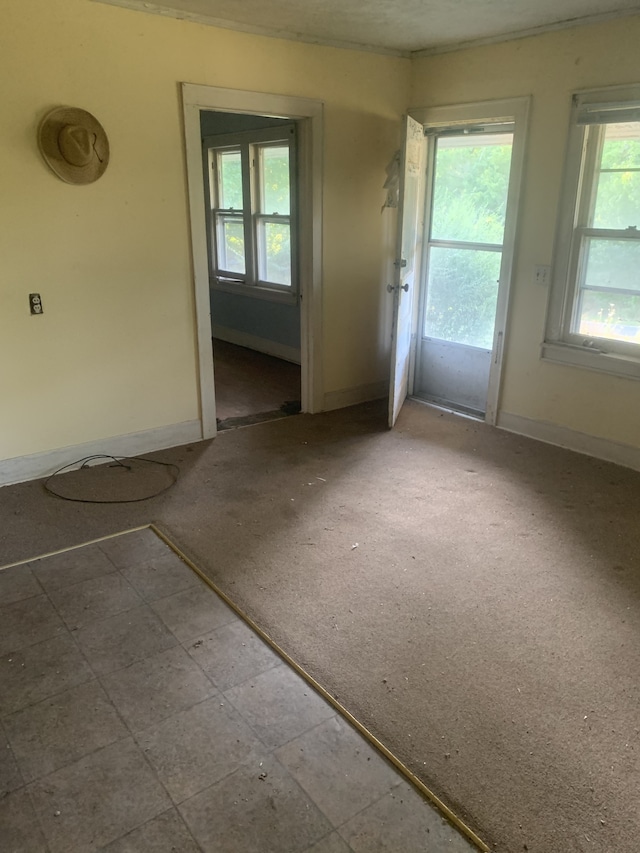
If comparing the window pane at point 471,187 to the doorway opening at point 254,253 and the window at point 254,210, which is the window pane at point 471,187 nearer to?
the doorway opening at point 254,253

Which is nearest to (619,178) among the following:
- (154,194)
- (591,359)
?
(591,359)

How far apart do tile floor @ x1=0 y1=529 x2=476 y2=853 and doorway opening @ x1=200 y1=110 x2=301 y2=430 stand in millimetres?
2897

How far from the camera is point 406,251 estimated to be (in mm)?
4250

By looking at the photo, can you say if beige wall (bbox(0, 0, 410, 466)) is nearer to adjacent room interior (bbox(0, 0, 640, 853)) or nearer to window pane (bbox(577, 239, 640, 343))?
adjacent room interior (bbox(0, 0, 640, 853))

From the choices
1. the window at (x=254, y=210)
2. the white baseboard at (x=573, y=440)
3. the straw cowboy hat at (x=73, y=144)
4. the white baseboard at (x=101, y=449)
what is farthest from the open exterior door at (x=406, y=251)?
the straw cowboy hat at (x=73, y=144)

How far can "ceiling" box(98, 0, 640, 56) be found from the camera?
3.28 metres

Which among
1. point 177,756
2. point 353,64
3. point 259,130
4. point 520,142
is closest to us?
point 177,756

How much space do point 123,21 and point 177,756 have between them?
3.47 m

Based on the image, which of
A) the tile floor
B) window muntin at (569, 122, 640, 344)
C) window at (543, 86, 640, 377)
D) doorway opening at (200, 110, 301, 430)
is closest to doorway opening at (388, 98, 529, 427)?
window at (543, 86, 640, 377)

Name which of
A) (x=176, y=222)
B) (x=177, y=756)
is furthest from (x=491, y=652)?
(x=176, y=222)

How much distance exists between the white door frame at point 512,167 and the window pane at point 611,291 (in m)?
0.51

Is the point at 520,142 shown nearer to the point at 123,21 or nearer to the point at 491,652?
the point at 123,21

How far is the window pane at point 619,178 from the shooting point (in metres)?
3.55

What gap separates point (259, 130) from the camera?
5.85 metres
